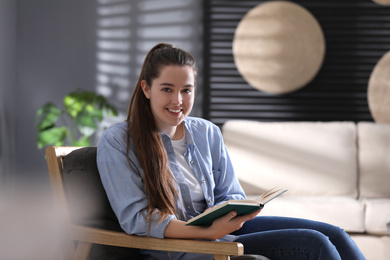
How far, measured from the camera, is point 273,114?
15.6 ft

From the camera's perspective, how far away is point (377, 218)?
10.8 ft

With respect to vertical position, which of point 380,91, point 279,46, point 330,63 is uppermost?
point 279,46

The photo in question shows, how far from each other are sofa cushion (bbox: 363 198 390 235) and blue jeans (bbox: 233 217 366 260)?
1471mm

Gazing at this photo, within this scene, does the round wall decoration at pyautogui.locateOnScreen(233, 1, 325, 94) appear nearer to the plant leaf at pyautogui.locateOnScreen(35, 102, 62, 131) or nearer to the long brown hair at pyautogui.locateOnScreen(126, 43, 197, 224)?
the plant leaf at pyautogui.locateOnScreen(35, 102, 62, 131)

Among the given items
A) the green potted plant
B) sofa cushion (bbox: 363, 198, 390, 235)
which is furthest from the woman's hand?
the green potted plant

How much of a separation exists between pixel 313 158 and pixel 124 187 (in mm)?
2252

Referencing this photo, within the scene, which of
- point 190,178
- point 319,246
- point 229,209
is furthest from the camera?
point 190,178

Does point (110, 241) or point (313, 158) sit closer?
point (110, 241)

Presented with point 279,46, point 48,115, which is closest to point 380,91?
point 279,46

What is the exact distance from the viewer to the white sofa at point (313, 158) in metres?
3.77

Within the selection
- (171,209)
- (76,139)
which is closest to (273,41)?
(76,139)

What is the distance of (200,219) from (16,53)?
338cm

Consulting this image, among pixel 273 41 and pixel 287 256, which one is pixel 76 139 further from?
pixel 287 256

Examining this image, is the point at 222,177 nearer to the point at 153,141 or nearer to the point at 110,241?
the point at 153,141
